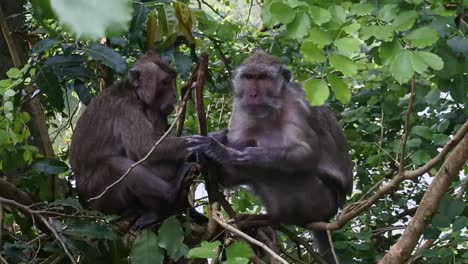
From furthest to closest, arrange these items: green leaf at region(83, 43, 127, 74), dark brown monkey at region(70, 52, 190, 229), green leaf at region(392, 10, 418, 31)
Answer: dark brown monkey at region(70, 52, 190, 229) < green leaf at region(83, 43, 127, 74) < green leaf at region(392, 10, 418, 31)

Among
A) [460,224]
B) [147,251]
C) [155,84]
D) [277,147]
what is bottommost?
[147,251]

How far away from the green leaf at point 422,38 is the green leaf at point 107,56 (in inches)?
75.9

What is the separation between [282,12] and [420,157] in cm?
155

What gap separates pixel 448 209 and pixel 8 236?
2.45 m

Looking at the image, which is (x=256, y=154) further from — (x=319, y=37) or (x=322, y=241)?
(x=319, y=37)

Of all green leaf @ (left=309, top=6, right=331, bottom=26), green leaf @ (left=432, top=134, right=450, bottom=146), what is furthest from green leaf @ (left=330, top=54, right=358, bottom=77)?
green leaf @ (left=432, top=134, right=450, bottom=146)

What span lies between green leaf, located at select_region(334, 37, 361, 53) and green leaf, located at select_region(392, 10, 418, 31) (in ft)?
0.73

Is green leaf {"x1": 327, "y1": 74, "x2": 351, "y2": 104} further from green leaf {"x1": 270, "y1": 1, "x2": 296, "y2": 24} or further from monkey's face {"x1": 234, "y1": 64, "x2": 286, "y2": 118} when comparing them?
monkey's face {"x1": 234, "y1": 64, "x2": 286, "y2": 118}

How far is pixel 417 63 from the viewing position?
2.21 meters

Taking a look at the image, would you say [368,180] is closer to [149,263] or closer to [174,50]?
[174,50]

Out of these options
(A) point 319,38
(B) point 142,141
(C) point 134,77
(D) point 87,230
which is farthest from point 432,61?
(C) point 134,77

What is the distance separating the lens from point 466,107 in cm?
352

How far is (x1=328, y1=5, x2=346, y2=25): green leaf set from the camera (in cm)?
230

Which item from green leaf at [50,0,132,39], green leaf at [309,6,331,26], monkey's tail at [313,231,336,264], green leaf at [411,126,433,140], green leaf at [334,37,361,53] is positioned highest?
green leaf at [309,6,331,26]
